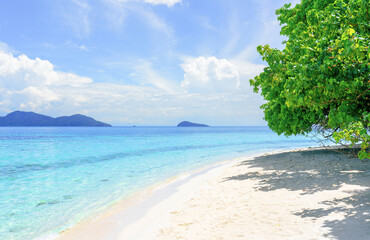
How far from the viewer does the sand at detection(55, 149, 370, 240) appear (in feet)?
19.9

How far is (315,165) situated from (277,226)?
10498 millimetres

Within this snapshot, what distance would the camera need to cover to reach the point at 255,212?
Result: 761cm

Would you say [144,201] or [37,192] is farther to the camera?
[37,192]

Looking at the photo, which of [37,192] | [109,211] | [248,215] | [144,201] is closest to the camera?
[248,215]

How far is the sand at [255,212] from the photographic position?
19.9 ft

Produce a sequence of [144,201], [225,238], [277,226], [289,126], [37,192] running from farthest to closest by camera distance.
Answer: [289,126]
[37,192]
[144,201]
[277,226]
[225,238]

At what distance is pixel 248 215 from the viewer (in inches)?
292

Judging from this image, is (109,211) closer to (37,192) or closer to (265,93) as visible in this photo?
(37,192)

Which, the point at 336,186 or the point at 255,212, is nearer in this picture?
the point at 255,212

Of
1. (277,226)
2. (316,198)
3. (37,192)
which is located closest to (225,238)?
(277,226)

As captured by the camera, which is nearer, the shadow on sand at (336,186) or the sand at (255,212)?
the shadow on sand at (336,186)

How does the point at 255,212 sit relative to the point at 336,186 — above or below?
below

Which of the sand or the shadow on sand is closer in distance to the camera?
the shadow on sand

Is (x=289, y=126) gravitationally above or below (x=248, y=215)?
above
